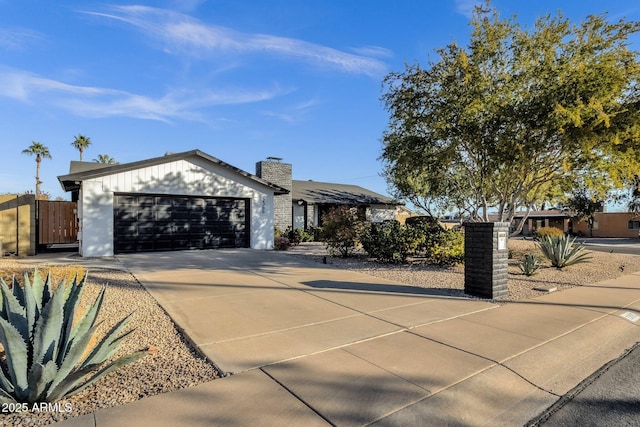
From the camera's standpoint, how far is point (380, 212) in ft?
91.4

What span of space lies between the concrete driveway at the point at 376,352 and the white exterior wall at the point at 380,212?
744 inches

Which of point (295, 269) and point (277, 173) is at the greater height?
point (277, 173)

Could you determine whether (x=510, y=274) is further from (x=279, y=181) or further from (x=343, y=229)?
(x=279, y=181)

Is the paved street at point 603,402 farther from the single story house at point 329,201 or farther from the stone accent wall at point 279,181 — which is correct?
the stone accent wall at point 279,181

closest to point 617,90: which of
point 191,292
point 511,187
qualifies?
point 511,187

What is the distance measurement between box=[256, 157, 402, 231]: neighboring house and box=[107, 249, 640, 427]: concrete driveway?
12015 mm

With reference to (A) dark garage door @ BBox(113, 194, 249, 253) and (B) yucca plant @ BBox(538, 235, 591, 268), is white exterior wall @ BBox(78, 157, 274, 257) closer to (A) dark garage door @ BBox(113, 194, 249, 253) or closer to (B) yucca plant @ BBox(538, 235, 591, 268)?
(A) dark garage door @ BBox(113, 194, 249, 253)

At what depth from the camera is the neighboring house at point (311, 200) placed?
866 inches

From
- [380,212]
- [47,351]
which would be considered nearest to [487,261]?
Result: [47,351]

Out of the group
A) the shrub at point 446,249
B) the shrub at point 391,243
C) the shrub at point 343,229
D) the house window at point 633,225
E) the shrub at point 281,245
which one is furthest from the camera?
the house window at point 633,225

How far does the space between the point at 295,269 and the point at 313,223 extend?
13.7 metres

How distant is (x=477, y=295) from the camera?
7391 mm

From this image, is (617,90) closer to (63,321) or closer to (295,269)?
(295,269)

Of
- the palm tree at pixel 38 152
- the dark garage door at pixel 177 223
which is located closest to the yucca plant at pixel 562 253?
the dark garage door at pixel 177 223
